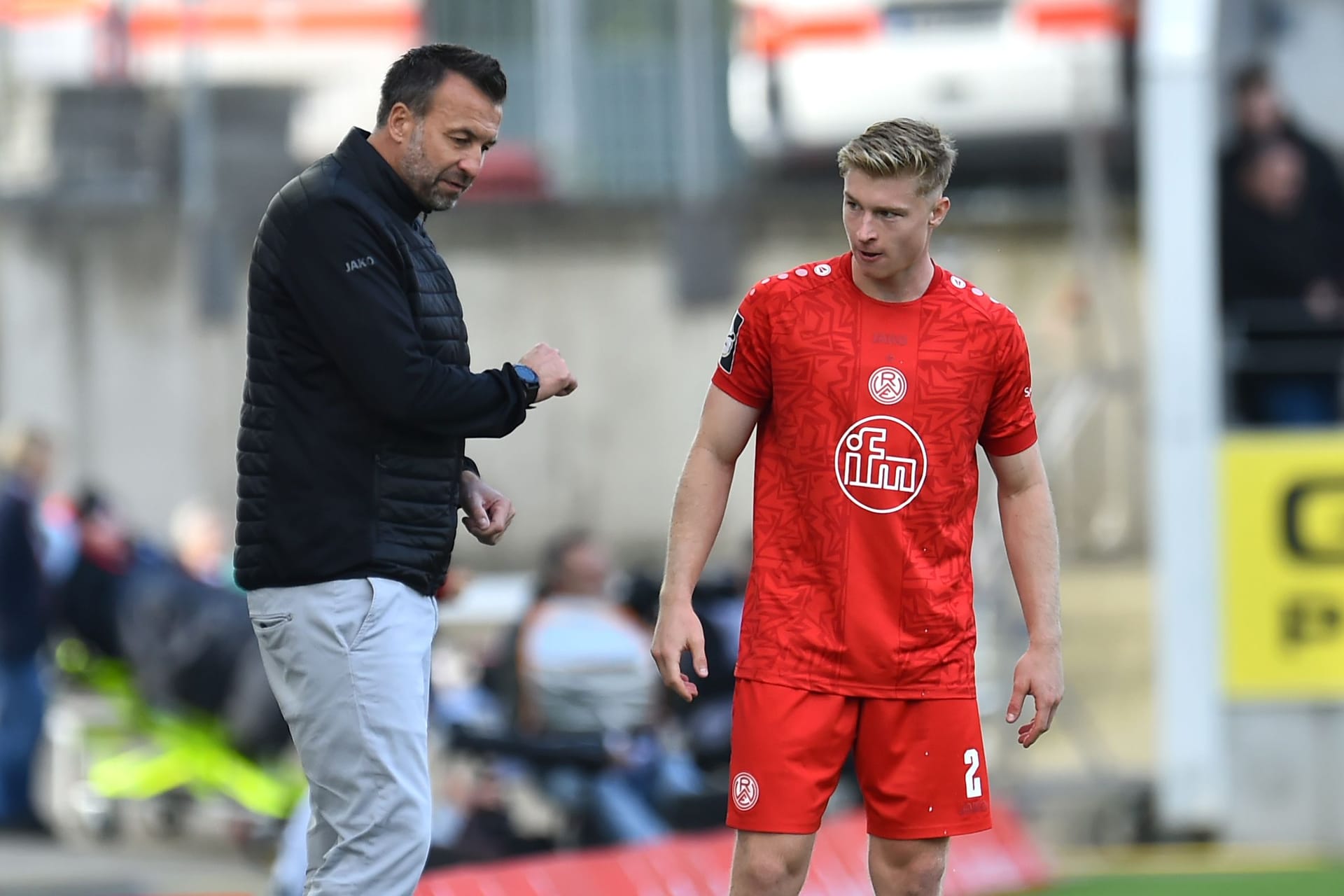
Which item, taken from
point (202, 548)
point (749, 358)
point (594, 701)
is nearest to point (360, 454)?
point (749, 358)

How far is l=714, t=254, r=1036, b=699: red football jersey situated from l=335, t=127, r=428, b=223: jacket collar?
0.70 metres

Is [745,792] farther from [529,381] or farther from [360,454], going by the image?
[360,454]

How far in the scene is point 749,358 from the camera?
14.2 ft

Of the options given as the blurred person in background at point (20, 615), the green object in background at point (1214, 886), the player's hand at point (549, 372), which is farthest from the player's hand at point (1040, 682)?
the blurred person in background at point (20, 615)

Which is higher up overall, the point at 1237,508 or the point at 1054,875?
the point at 1237,508

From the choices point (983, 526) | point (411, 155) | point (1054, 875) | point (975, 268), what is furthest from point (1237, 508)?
point (411, 155)

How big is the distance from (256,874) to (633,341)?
8.12 meters

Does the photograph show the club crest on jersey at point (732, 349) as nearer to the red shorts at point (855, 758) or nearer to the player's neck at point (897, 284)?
the player's neck at point (897, 284)

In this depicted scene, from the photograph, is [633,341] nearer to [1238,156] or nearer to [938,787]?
[1238,156]

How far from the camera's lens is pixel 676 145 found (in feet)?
57.9

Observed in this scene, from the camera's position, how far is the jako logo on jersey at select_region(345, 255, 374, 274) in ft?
12.9

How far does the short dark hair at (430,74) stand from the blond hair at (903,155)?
0.67m

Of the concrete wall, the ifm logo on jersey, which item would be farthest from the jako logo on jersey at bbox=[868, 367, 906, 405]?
the concrete wall

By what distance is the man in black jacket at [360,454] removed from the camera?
395 cm
